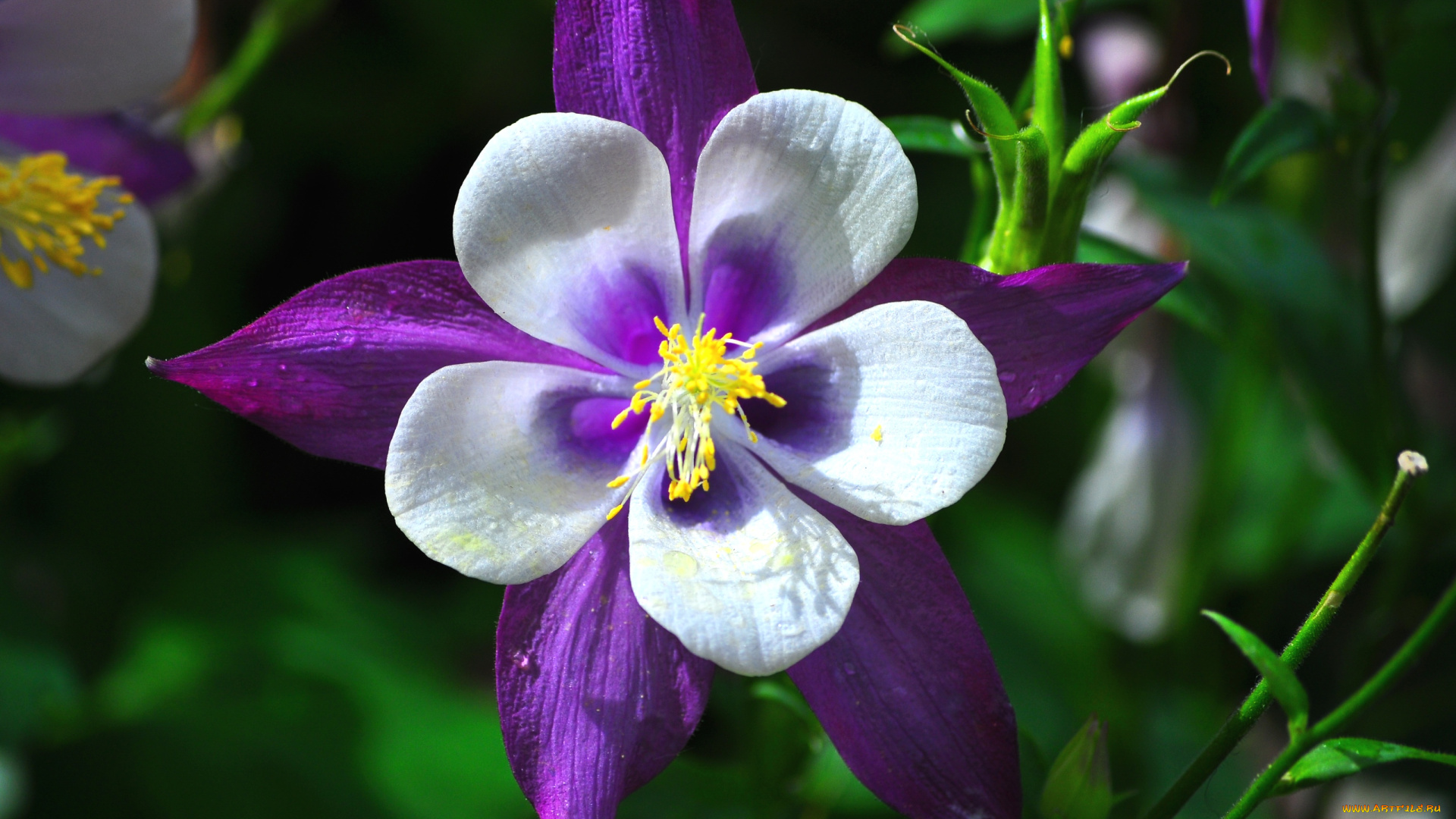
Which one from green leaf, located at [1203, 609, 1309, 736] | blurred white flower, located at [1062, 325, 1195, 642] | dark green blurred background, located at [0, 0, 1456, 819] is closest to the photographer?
green leaf, located at [1203, 609, 1309, 736]

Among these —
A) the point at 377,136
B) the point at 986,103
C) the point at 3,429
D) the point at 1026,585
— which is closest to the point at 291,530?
the point at 3,429

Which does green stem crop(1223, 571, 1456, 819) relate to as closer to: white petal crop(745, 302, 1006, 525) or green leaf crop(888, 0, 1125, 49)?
white petal crop(745, 302, 1006, 525)

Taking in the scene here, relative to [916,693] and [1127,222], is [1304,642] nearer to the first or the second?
[916,693]

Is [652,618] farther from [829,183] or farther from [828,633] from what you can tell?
[829,183]

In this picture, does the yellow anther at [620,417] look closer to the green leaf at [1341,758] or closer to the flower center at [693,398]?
the flower center at [693,398]

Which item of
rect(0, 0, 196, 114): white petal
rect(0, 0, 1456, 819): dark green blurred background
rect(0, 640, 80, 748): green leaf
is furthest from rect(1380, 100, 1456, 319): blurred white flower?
rect(0, 640, 80, 748): green leaf

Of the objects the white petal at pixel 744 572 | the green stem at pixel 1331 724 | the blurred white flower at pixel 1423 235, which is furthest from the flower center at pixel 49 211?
the blurred white flower at pixel 1423 235
